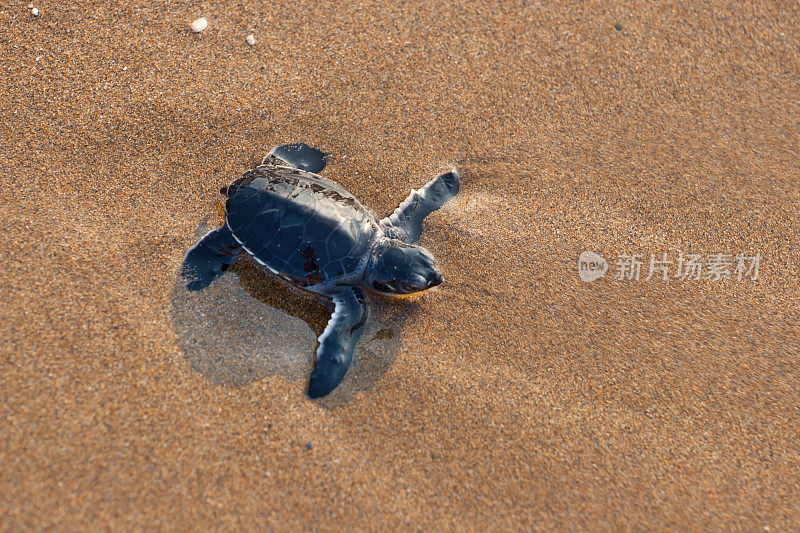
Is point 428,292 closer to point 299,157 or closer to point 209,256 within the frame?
point 299,157

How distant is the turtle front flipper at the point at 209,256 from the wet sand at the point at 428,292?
0.37 ft

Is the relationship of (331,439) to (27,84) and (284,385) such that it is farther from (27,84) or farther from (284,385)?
(27,84)

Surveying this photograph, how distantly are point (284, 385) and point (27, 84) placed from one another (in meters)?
3.39

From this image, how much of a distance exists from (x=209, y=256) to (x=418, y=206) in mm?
1643

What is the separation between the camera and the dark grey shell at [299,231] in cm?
345

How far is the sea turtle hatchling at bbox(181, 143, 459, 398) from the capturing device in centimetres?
343

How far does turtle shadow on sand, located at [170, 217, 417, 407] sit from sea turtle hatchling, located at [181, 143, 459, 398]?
91mm

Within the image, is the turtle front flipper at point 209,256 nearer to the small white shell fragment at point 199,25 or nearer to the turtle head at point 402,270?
the turtle head at point 402,270

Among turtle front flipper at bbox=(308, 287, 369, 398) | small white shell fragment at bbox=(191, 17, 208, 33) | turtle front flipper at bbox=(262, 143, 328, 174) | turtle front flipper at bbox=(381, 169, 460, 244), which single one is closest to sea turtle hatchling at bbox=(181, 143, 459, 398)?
turtle front flipper at bbox=(308, 287, 369, 398)

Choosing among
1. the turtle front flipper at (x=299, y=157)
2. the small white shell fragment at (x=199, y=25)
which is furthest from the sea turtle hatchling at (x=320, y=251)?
the small white shell fragment at (x=199, y=25)

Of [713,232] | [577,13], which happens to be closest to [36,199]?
[577,13]

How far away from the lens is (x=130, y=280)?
356cm

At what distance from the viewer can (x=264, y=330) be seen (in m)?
3.50

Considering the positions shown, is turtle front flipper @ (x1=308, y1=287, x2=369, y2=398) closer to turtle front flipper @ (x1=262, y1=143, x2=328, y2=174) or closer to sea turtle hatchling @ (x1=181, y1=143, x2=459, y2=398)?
sea turtle hatchling @ (x1=181, y1=143, x2=459, y2=398)
